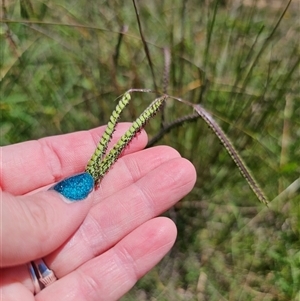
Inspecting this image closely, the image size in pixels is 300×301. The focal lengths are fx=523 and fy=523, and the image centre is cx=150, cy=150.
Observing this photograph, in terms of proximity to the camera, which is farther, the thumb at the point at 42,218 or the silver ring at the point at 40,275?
the silver ring at the point at 40,275

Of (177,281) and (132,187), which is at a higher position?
(132,187)

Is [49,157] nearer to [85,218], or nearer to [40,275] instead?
[85,218]

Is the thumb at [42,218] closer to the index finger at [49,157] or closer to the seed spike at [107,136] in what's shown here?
the seed spike at [107,136]

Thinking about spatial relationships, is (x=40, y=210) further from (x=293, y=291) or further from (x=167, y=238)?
(x=293, y=291)

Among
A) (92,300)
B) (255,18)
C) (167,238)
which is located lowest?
(92,300)

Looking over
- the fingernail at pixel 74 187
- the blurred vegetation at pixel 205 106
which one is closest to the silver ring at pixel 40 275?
the fingernail at pixel 74 187

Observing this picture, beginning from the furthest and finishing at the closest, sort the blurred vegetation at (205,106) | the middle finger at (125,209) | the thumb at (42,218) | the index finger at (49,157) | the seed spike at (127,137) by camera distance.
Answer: the blurred vegetation at (205,106)
the index finger at (49,157)
the middle finger at (125,209)
the seed spike at (127,137)
the thumb at (42,218)

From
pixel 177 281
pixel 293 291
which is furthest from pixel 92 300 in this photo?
pixel 293 291
